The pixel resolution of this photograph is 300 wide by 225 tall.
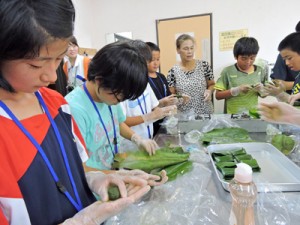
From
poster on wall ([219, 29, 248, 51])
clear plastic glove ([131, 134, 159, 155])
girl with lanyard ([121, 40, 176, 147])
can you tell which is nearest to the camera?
clear plastic glove ([131, 134, 159, 155])

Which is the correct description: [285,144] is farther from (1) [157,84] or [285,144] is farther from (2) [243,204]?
(1) [157,84]

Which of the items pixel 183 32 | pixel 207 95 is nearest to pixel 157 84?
pixel 207 95

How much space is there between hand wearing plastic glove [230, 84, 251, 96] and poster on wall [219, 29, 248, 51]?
1.28 m

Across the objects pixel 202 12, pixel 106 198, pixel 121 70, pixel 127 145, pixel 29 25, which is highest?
pixel 202 12

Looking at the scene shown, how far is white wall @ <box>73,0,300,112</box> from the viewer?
3037mm

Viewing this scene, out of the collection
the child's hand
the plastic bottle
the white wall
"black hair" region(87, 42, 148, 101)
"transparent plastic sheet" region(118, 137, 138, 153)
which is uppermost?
the white wall

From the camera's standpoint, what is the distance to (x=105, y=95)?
0.98m

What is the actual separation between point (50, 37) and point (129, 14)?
11.1ft

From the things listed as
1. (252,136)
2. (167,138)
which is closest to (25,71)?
(167,138)

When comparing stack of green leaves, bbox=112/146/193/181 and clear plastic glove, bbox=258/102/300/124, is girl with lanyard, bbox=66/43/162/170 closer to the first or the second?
stack of green leaves, bbox=112/146/193/181

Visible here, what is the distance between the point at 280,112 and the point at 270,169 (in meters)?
0.36

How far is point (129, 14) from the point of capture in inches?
139

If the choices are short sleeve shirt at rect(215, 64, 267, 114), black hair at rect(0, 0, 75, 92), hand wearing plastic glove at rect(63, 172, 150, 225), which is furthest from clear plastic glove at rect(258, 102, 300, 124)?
black hair at rect(0, 0, 75, 92)

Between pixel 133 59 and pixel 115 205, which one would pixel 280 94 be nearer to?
pixel 133 59
